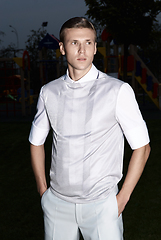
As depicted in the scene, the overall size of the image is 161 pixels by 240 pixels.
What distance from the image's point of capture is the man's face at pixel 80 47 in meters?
1.69

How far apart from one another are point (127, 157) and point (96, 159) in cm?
503

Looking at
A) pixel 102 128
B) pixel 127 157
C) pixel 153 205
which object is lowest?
pixel 127 157

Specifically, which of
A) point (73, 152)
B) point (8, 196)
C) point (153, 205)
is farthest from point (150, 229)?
point (73, 152)

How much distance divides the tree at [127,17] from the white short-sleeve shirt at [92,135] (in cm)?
1286

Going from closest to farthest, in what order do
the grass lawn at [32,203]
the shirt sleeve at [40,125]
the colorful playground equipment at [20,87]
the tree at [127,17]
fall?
the shirt sleeve at [40,125] < the grass lawn at [32,203] < the colorful playground equipment at [20,87] < the tree at [127,17]

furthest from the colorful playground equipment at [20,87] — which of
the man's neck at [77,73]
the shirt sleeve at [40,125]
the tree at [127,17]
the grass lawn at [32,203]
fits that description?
the man's neck at [77,73]

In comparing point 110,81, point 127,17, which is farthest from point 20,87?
point 110,81

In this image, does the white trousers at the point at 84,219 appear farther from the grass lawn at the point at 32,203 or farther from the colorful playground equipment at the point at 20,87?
the colorful playground equipment at the point at 20,87

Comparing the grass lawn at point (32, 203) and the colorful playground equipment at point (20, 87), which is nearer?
the grass lawn at point (32, 203)

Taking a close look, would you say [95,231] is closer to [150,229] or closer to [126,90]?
[126,90]

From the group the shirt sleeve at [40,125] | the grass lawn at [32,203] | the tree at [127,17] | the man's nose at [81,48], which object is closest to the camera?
the man's nose at [81,48]

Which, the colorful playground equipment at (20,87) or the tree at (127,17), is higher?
the tree at (127,17)

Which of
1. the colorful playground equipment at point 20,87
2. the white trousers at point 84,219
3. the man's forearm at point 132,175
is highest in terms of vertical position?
the man's forearm at point 132,175

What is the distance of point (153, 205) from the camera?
4.28m
